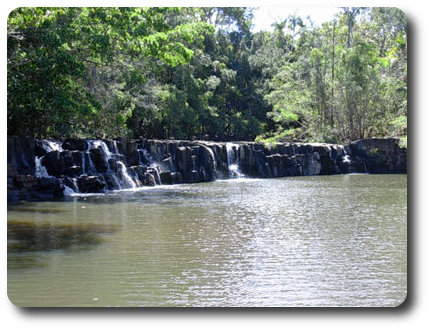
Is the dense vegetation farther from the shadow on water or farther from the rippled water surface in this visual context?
the rippled water surface

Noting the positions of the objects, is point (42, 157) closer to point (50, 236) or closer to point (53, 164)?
point (53, 164)

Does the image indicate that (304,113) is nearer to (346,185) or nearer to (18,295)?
(346,185)

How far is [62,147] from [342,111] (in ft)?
37.6

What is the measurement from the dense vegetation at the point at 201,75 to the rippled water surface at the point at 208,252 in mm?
2480

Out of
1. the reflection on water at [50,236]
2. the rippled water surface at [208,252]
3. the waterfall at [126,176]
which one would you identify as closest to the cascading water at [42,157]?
the waterfall at [126,176]

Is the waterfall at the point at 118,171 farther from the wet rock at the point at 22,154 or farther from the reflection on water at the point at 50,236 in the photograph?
the reflection on water at the point at 50,236

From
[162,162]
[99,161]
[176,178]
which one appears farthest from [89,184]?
[162,162]

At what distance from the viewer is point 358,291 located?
16.7ft

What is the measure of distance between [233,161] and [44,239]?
39.7 feet

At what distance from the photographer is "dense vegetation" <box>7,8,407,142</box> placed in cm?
1009

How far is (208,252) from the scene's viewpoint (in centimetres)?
678

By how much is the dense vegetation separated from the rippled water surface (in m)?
2.48

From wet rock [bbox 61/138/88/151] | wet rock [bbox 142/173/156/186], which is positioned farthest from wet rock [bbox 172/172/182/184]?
wet rock [bbox 61/138/88/151]

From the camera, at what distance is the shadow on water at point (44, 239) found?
6438 mm
